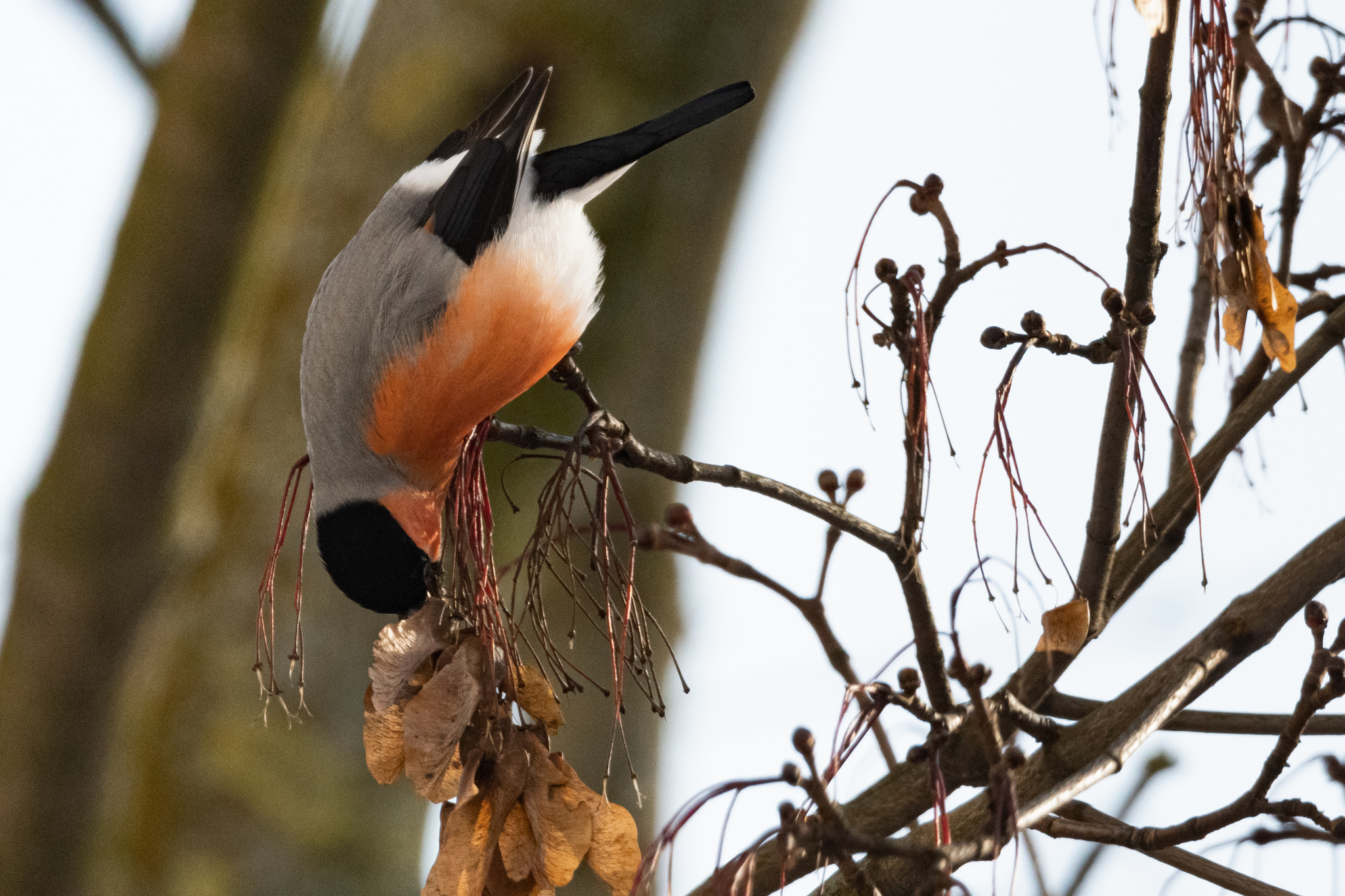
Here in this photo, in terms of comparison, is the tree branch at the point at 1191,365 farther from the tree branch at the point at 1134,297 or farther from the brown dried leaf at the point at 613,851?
the brown dried leaf at the point at 613,851

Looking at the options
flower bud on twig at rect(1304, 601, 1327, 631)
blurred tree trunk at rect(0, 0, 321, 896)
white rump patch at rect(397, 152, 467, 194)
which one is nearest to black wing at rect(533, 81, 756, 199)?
white rump patch at rect(397, 152, 467, 194)

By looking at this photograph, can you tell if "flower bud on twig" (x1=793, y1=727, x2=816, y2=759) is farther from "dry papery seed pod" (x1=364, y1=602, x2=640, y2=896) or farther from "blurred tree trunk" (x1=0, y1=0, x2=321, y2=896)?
"blurred tree trunk" (x1=0, y1=0, x2=321, y2=896)

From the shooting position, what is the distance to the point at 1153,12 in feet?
2.16

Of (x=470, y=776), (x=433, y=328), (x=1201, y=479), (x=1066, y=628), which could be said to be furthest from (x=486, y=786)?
(x=1201, y=479)

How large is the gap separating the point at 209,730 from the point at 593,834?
1.07m

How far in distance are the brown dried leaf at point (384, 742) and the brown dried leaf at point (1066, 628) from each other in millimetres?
539

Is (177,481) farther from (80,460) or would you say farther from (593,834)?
(593,834)

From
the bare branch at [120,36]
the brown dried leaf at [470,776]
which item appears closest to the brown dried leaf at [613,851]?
the brown dried leaf at [470,776]

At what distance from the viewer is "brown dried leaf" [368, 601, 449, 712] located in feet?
2.77

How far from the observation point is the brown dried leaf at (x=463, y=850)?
0.80 metres

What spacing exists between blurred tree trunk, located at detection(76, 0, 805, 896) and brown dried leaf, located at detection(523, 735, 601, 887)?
77 centimetres

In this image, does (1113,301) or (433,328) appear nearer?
(1113,301)

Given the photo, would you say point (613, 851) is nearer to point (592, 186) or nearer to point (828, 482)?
point (828, 482)

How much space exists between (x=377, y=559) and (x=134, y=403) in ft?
1.44
